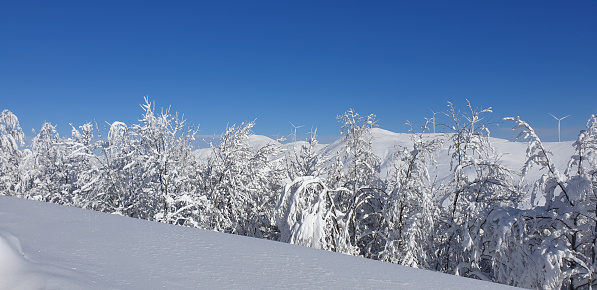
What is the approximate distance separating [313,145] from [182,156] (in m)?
4.13

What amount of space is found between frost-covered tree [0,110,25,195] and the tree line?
0.16ft

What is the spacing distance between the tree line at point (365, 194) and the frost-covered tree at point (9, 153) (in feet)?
0.16

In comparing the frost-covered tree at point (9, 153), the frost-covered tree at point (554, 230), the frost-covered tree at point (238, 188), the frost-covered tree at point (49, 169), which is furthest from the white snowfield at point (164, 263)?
the frost-covered tree at point (9, 153)

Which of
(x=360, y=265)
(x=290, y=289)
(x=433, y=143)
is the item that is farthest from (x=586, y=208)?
(x=290, y=289)

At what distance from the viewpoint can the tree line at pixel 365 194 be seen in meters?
5.87

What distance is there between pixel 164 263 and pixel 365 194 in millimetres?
7894

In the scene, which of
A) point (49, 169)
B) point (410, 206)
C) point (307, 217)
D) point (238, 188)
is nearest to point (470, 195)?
point (410, 206)

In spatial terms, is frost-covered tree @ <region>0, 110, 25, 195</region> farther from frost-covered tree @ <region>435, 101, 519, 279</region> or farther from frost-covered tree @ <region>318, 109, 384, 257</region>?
frost-covered tree @ <region>435, 101, 519, 279</region>

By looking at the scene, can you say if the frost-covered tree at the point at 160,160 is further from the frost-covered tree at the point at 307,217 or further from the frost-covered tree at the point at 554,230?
the frost-covered tree at the point at 554,230

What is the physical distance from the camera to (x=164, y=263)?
183 centimetres

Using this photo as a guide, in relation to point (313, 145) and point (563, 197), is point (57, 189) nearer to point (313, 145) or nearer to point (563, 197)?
point (313, 145)

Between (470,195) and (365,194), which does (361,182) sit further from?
(470,195)

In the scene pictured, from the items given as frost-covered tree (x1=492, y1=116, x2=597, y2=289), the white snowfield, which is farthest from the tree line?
the white snowfield

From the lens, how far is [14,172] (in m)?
14.1
